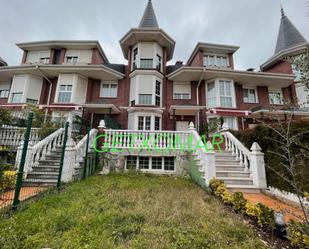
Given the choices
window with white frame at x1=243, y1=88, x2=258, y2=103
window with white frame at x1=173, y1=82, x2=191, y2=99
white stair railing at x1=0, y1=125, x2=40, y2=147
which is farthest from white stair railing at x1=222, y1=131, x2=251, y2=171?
white stair railing at x1=0, y1=125, x2=40, y2=147

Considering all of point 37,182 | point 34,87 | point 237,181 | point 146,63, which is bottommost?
point 37,182

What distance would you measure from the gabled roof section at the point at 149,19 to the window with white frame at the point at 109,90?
6.84 metres

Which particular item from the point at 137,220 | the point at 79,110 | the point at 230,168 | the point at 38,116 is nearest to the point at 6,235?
the point at 137,220

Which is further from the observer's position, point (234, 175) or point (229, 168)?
point (229, 168)

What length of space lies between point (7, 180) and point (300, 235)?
6.65 meters

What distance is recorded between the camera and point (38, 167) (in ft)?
21.4

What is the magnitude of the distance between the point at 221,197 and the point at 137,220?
2.72 m

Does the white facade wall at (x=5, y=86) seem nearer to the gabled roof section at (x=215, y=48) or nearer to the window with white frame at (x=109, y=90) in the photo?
the window with white frame at (x=109, y=90)

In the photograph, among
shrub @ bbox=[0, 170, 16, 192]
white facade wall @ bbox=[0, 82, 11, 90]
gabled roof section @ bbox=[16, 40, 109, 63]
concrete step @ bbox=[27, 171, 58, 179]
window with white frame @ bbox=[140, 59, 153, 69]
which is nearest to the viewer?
shrub @ bbox=[0, 170, 16, 192]

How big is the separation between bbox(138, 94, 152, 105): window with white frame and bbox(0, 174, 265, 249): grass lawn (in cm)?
977

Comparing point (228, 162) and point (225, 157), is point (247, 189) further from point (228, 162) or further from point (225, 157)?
point (225, 157)

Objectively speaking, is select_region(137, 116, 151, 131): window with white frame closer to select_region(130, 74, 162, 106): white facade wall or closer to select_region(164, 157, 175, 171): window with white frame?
select_region(130, 74, 162, 106): white facade wall

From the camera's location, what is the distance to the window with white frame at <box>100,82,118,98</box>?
48.1ft

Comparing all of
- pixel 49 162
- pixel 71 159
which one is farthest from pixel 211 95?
pixel 49 162
